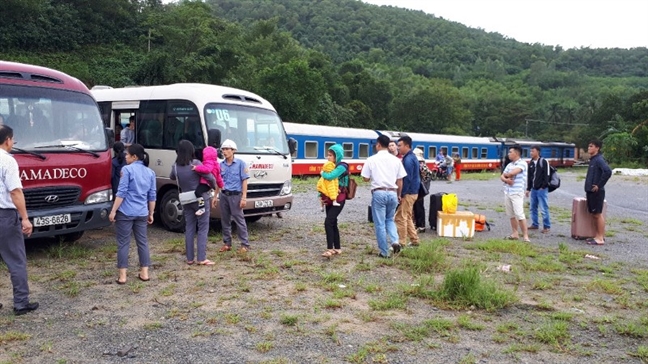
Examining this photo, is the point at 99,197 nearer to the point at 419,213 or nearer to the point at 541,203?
the point at 419,213

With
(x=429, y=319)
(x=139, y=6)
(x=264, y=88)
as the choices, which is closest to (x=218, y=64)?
(x=264, y=88)

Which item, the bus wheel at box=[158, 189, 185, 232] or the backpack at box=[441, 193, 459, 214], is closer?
the bus wheel at box=[158, 189, 185, 232]

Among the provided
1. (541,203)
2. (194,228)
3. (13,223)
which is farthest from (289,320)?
(541,203)

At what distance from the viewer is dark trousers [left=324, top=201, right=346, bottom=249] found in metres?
7.39

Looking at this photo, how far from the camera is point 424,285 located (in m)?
6.15

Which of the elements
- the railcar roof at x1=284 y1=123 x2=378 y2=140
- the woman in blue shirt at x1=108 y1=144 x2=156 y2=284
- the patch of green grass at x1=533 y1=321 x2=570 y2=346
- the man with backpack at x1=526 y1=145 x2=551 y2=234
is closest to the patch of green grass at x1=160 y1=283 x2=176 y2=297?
the woman in blue shirt at x1=108 y1=144 x2=156 y2=284

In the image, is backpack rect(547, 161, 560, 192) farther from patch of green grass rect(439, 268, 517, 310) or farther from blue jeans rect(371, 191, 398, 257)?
patch of green grass rect(439, 268, 517, 310)

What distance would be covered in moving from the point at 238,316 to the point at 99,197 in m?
3.43

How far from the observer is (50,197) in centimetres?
659

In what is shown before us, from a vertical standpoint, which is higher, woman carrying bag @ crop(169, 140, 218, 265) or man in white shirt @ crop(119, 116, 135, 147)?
man in white shirt @ crop(119, 116, 135, 147)

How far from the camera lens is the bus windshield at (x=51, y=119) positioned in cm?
670

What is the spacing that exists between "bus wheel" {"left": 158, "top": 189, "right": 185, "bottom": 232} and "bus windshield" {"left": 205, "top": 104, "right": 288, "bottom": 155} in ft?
4.64

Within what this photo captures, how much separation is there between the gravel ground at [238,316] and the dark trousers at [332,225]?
10.6 inches

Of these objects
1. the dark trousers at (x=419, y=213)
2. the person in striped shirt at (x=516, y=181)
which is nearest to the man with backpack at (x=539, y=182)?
the person in striped shirt at (x=516, y=181)
